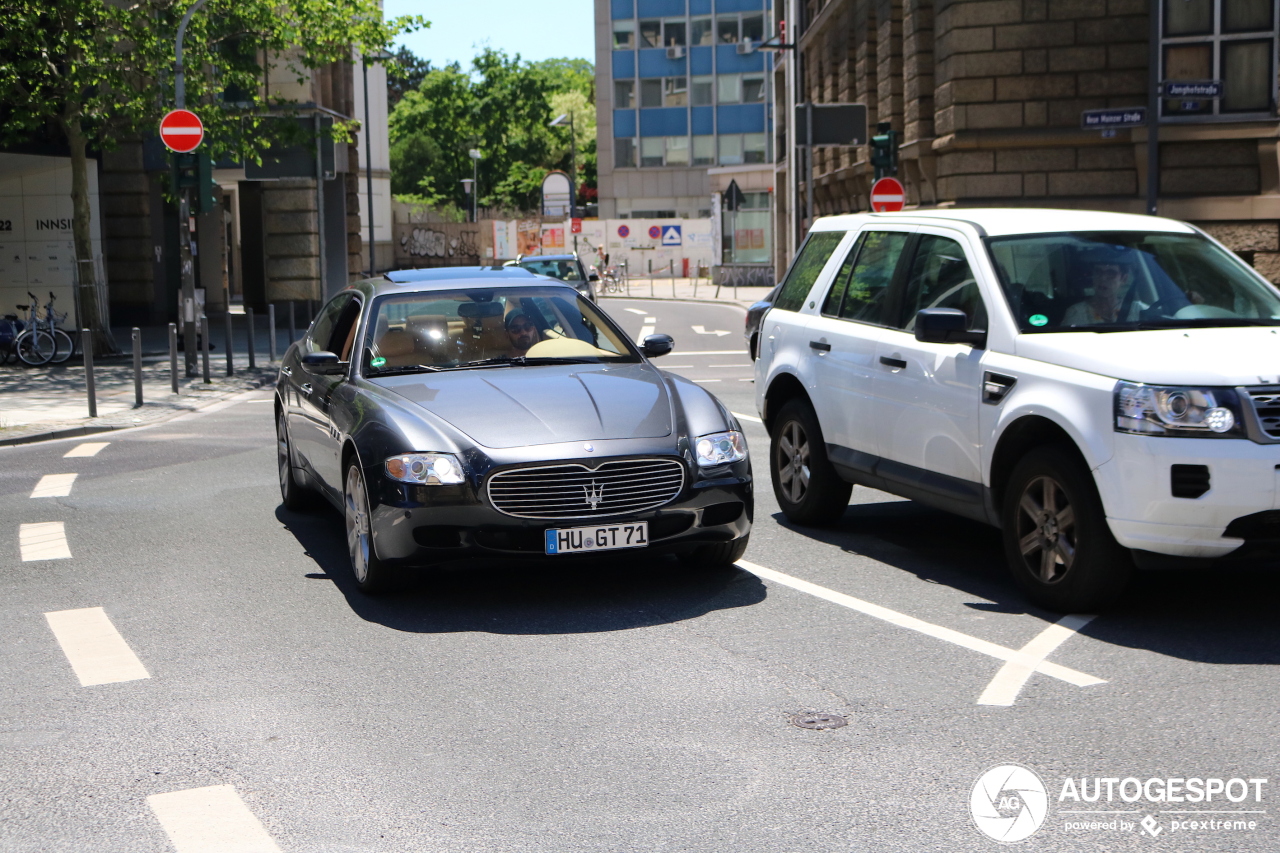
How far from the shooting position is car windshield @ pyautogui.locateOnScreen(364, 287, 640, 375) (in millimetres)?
8023

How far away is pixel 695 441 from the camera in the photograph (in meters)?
7.05

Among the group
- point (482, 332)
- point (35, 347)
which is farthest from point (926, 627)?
point (35, 347)

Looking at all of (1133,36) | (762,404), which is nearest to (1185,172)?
(1133,36)

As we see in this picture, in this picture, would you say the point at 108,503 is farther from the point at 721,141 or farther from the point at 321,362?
the point at 721,141

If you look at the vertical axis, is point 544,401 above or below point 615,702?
above

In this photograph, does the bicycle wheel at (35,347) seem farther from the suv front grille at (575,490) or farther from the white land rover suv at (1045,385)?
the suv front grille at (575,490)

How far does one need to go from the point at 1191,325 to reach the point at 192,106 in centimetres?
1996

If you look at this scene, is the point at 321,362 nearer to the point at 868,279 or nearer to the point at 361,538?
the point at 361,538

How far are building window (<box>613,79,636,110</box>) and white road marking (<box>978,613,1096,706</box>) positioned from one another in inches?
3069

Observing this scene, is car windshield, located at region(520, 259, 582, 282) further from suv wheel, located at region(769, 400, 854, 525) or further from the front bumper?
the front bumper

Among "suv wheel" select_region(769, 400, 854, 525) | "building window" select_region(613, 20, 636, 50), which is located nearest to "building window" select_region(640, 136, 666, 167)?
"building window" select_region(613, 20, 636, 50)

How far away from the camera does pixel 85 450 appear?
1360 centimetres

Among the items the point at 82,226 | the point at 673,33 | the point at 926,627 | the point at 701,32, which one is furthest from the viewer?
the point at 673,33

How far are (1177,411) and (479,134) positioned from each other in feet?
306
